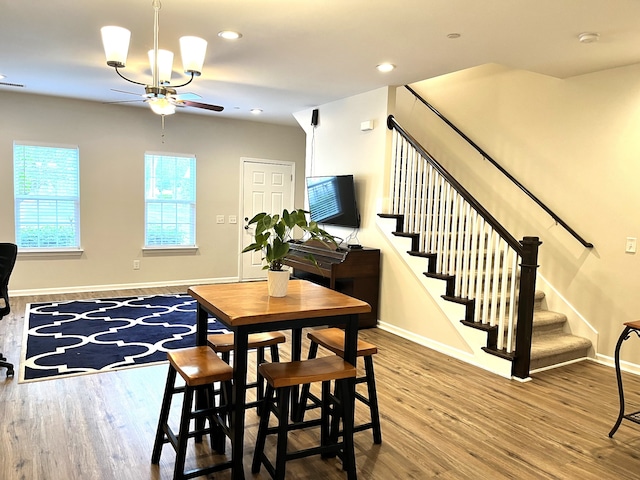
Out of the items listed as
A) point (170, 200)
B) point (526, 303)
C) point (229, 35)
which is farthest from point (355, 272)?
point (170, 200)

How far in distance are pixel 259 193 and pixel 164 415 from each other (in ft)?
19.3

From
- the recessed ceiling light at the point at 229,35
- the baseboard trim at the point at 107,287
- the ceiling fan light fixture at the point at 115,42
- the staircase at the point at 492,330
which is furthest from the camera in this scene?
the baseboard trim at the point at 107,287

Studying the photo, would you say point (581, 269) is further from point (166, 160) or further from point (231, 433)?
point (166, 160)

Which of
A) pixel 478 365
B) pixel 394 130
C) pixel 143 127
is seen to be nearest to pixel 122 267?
pixel 143 127

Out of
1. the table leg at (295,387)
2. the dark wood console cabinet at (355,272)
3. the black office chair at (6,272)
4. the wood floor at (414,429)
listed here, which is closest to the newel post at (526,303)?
the wood floor at (414,429)

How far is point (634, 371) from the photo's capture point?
4.07 m

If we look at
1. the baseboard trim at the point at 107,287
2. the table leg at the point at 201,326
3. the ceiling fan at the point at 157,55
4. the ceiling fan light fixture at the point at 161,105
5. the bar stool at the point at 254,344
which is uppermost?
the ceiling fan at the point at 157,55

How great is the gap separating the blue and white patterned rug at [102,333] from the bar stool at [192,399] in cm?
162

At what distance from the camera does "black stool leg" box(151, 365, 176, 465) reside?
2.41 metres

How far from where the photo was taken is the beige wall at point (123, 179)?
6285mm

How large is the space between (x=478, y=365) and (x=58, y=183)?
575 centimetres

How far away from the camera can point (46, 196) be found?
643 cm

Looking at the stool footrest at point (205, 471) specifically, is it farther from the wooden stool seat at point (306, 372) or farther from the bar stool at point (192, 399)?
the wooden stool seat at point (306, 372)

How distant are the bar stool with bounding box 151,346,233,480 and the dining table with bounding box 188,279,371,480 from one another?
0.10m
